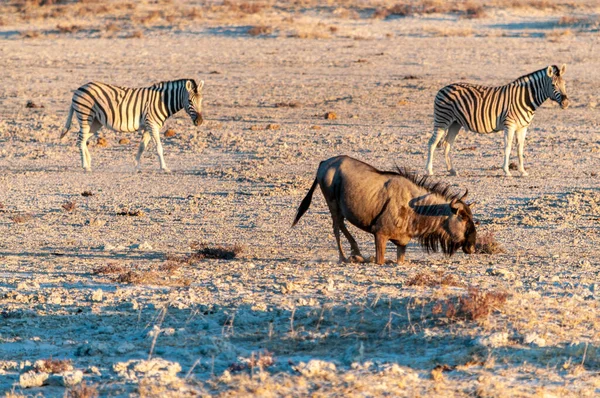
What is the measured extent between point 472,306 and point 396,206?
9.28 ft

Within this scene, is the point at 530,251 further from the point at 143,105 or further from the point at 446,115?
the point at 143,105

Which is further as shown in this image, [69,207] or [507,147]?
[507,147]

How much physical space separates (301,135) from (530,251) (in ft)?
30.3

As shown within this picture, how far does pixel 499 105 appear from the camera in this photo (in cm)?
1630

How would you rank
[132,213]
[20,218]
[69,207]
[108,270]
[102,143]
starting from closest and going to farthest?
1. [108,270]
2. [20,218]
3. [132,213]
4. [69,207]
5. [102,143]

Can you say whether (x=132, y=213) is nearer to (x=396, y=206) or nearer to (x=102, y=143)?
(x=396, y=206)

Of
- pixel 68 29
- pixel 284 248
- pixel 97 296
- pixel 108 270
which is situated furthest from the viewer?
pixel 68 29

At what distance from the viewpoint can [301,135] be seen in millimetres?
19625

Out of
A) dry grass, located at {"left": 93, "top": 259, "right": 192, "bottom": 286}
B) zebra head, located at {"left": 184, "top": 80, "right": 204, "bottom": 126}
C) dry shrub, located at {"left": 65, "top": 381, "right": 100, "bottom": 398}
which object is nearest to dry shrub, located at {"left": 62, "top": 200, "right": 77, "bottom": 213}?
zebra head, located at {"left": 184, "top": 80, "right": 204, "bottom": 126}

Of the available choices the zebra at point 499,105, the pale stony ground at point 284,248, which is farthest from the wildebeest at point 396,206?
the zebra at point 499,105

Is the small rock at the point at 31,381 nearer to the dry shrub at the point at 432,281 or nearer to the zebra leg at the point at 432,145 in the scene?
the dry shrub at the point at 432,281

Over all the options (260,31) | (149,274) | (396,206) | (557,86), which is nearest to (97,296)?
(149,274)

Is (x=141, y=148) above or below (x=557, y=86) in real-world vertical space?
below

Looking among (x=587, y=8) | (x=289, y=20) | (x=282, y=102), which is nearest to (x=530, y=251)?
(x=282, y=102)
